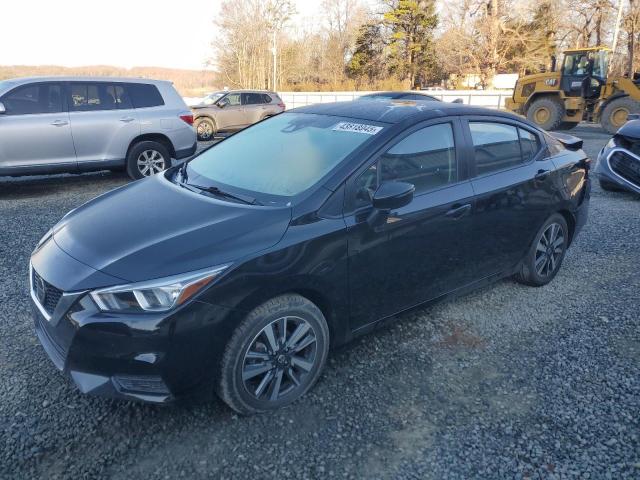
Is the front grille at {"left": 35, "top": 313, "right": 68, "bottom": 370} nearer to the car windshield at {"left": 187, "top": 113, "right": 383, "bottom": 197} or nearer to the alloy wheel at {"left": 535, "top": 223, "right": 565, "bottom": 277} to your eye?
the car windshield at {"left": 187, "top": 113, "right": 383, "bottom": 197}

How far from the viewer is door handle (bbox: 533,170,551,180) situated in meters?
3.85

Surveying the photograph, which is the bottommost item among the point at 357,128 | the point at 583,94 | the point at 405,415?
the point at 405,415

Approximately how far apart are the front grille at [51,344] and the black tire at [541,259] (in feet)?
11.1

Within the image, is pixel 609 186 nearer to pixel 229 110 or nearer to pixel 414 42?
pixel 229 110

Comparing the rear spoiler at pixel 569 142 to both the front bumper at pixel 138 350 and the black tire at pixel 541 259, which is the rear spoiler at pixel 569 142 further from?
the front bumper at pixel 138 350

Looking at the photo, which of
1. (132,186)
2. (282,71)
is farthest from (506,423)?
(282,71)

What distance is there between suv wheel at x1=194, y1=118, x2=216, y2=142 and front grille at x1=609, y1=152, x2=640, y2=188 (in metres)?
11.6

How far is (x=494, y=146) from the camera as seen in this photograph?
3.64 m

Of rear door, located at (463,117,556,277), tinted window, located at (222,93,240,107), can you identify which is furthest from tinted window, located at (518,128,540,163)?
tinted window, located at (222,93,240,107)

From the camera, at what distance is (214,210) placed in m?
2.69

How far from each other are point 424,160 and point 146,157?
20.5 feet

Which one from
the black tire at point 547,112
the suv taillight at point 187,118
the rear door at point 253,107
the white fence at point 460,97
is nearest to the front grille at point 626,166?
the suv taillight at point 187,118

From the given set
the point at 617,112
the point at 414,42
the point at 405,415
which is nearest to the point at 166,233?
the point at 405,415

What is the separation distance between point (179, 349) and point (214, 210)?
2.66 feet
